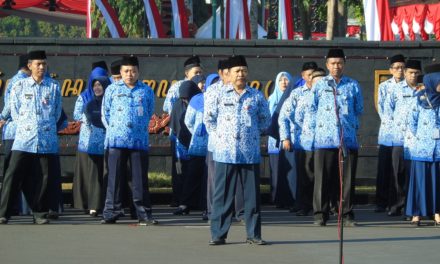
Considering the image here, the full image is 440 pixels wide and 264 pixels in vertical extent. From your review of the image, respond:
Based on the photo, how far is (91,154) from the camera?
18.7 m

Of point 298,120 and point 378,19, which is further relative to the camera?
point 378,19

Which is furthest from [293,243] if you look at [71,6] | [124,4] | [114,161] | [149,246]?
[71,6]

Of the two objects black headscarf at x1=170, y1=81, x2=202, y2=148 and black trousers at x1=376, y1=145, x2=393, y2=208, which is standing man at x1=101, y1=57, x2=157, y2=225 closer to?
black headscarf at x1=170, y1=81, x2=202, y2=148

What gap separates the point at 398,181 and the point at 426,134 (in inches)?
85.1

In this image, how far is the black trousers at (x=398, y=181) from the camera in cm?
1928

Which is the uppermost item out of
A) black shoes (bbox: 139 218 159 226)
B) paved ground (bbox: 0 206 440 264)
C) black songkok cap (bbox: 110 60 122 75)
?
black songkok cap (bbox: 110 60 122 75)

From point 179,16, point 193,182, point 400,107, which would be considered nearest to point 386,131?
point 400,107

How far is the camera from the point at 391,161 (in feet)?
65.0

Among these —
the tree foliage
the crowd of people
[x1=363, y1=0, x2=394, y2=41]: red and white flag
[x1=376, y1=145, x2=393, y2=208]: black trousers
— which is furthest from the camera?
the tree foliage

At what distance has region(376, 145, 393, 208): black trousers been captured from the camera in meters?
19.9

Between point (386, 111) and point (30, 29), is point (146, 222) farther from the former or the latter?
point (30, 29)

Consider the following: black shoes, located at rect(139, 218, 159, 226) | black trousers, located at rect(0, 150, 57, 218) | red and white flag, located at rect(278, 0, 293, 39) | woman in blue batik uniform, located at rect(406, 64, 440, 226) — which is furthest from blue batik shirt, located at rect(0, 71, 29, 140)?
red and white flag, located at rect(278, 0, 293, 39)

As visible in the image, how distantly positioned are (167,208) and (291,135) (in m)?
2.13

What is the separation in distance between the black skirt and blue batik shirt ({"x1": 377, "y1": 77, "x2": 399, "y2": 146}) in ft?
12.8
